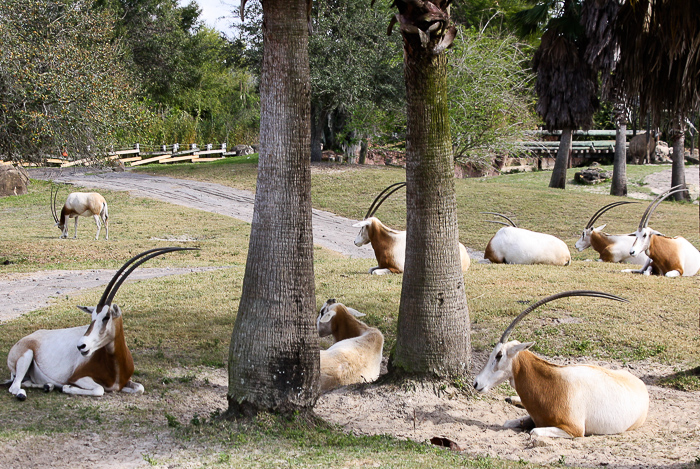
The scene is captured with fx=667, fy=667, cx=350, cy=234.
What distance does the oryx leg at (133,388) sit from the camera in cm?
527

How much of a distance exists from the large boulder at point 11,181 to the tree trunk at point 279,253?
22.0m

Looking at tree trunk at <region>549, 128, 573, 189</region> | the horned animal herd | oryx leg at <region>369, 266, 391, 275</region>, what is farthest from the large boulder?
the horned animal herd

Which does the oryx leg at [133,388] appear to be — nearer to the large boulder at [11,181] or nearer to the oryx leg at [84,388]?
the oryx leg at [84,388]

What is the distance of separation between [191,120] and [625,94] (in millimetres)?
39981

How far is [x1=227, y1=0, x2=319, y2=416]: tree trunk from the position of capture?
4.50 meters

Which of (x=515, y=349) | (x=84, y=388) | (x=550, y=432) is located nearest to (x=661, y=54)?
(x=515, y=349)

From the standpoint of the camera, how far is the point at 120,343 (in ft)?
17.3

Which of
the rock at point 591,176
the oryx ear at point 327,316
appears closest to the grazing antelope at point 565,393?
the oryx ear at point 327,316

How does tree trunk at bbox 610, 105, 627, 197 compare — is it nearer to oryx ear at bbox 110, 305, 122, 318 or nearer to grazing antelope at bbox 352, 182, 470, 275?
grazing antelope at bbox 352, 182, 470, 275

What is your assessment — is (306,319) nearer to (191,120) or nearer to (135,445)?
(135,445)

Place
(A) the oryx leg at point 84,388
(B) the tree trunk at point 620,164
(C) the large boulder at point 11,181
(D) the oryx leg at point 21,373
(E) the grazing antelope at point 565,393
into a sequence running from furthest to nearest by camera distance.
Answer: (B) the tree trunk at point 620,164, (C) the large boulder at point 11,181, (A) the oryx leg at point 84,388, (D) the oryx leg at point 21,373, (E) the grazing antelope at point 565,393

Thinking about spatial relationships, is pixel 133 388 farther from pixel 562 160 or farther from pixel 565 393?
pixel 562 160

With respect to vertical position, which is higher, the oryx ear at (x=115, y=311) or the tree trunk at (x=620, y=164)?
the tree trunk at (x=620, y=164)

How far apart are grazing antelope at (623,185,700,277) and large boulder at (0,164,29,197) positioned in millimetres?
20954
